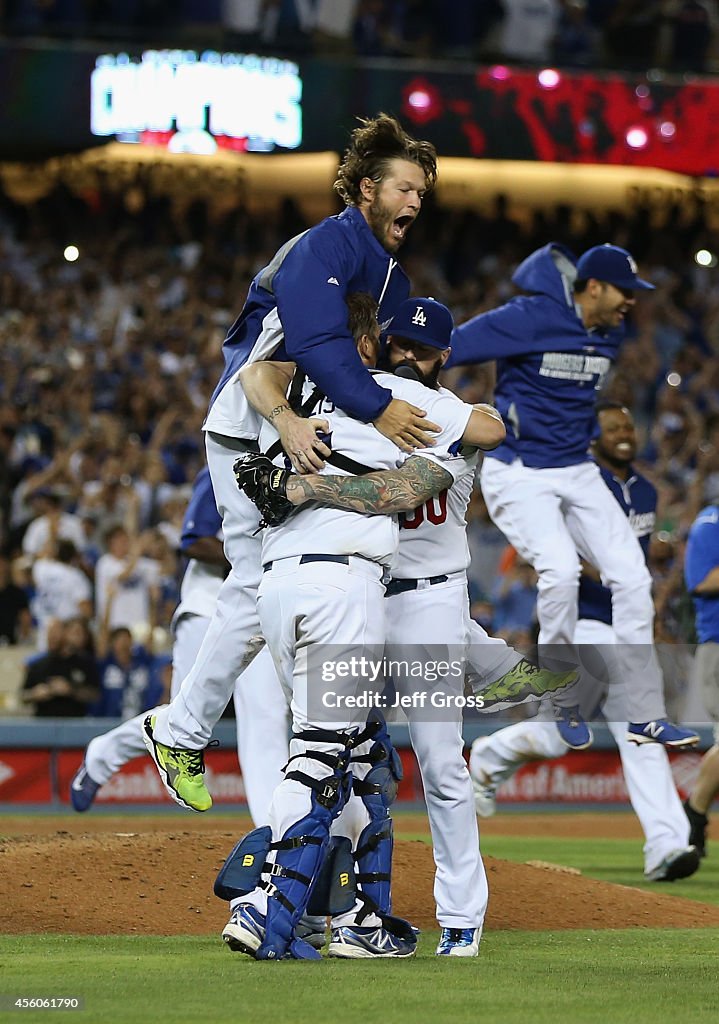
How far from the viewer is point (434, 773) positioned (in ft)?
18.6

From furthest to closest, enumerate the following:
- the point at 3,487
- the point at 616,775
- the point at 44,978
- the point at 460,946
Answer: the point at 3,487, the point at 616,775, the point at 460,946, the point at 44,978

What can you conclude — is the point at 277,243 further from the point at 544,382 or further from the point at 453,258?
the point at 544,382

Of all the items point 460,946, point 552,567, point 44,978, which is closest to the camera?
point 44,978

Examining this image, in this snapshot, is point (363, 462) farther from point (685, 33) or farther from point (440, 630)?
point (685, 33)

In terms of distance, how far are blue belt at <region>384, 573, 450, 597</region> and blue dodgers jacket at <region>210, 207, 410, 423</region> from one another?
2.08 feet

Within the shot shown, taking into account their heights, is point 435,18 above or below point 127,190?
above

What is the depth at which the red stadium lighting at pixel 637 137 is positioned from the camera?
75.4 feet

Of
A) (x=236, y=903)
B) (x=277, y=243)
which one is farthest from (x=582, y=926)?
(x=277, y=243)

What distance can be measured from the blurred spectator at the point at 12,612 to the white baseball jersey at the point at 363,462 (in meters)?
9.16

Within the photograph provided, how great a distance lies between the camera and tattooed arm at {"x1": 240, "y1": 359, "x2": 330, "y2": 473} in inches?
209

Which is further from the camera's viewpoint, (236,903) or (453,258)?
(453,258)

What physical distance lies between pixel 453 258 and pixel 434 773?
19.1 metres

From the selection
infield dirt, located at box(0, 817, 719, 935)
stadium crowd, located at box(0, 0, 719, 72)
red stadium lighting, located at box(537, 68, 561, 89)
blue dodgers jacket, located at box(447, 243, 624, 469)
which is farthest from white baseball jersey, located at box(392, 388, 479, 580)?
red stadium lighting, located at box(537, 68, 561, 89)

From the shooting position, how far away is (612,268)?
8.62 m
